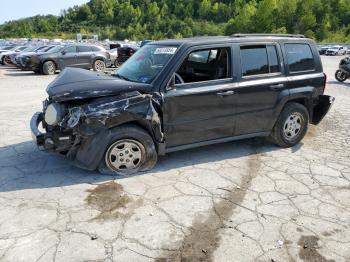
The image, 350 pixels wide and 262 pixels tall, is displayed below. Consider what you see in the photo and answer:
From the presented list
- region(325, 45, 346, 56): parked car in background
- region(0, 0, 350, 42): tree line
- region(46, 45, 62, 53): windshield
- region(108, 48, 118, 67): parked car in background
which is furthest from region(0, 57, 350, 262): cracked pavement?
region(0, 0, 350, 42): tree line

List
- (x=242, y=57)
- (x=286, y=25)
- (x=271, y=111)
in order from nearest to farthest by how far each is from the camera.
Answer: (x=242, y=57) < (x=271, y=111) < (x=286, y=25)

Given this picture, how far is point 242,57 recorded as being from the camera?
5102 mm

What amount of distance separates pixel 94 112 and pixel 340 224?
2960 millimetres

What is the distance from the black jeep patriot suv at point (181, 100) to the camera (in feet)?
14.0

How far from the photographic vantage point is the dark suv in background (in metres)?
16.8

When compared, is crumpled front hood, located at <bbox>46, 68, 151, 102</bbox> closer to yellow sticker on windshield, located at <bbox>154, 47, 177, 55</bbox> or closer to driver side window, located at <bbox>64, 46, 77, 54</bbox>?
yellow sticker on windshield, located at <bbox>154, 47, 177, 55</bbox>

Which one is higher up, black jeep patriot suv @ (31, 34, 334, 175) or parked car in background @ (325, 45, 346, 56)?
black jeep patriot suv @ (31, 34, 334, 175)

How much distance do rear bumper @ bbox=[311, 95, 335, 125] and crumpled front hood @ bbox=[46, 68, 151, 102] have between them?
11.1ft

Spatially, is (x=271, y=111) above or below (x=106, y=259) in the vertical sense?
above

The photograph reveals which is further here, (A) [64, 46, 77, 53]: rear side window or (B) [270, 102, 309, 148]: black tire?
(A) [64, 46, 77, 53]: rear side window

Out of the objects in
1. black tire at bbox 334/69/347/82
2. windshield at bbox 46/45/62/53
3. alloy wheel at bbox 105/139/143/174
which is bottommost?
black tire at bbox 334/69/347/82

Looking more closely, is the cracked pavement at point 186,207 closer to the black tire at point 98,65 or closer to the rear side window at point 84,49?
the black tire at point 98,65

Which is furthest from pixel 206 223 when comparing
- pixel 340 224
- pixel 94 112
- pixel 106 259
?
pixel 94 112

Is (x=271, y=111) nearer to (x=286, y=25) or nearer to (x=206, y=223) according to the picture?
(x=206, y=223)
